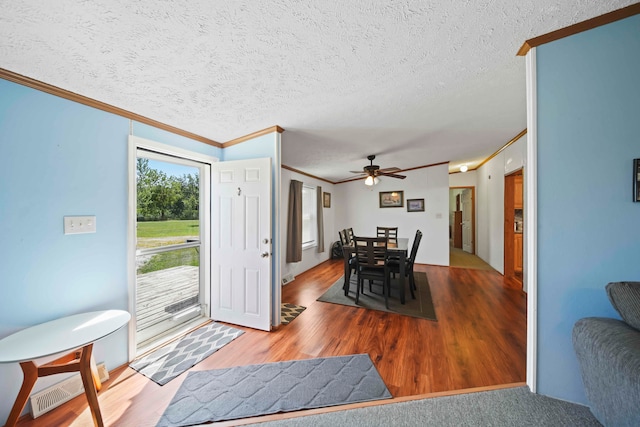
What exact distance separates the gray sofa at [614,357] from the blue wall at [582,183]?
0.15 m

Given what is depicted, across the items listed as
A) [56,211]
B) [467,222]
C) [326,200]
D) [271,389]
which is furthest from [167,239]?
[467,222]

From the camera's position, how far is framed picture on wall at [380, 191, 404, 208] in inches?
220

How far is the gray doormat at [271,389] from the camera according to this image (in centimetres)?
139

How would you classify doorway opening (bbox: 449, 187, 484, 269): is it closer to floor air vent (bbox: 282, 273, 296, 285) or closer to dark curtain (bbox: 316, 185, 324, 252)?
dark curtain (bbox: 316, 185, 324, 252)

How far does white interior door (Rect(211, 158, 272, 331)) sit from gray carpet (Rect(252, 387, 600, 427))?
1.23 meters

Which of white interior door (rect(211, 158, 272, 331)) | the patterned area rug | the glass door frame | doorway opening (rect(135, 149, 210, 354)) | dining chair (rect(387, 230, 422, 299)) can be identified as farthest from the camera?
dining chair (rect(387, 230, 422, 299))

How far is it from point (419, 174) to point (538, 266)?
14.3ft

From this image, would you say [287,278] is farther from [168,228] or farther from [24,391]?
[24,391]

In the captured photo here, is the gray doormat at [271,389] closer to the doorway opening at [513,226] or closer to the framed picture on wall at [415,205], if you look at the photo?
the doorway opening at [513,226]

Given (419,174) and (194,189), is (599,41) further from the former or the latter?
(419,174)

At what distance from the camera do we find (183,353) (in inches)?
78.5

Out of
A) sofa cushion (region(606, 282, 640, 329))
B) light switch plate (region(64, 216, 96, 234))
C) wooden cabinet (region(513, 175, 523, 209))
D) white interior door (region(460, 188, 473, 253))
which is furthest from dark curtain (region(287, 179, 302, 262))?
white interior door (region(460, 188, 473, 253))

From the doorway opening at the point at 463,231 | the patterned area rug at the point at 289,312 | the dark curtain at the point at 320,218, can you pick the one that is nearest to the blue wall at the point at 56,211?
the patterned area rug at the point at 289,312

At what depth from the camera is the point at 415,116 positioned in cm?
237
